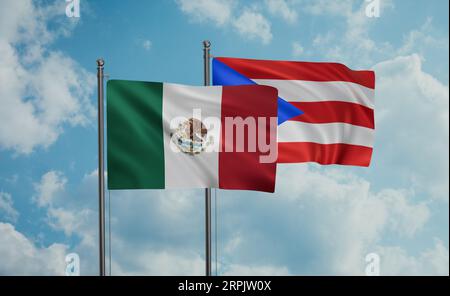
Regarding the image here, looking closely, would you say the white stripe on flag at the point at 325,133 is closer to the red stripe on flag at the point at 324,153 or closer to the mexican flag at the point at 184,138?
the red stripe on flag at the point at 324,153

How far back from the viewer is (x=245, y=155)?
858 centimetres

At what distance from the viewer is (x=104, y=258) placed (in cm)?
814

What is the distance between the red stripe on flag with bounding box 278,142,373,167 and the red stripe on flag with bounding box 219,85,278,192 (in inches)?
34.9

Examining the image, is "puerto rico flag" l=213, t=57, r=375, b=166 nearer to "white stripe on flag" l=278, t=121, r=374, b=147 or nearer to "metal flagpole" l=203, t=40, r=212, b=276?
"white stripe on flag" l=278, t=121, r=374, b=147

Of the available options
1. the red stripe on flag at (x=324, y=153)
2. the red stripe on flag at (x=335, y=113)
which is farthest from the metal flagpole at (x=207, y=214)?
the red stripe on flag at (x=335, y=113)

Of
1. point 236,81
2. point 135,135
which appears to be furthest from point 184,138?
point 236,81

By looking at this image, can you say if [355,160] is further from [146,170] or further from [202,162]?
[146,170]

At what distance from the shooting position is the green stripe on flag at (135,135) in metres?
8.25

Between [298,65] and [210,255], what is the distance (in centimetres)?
299

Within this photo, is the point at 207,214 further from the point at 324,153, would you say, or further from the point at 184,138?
the point at 324,153

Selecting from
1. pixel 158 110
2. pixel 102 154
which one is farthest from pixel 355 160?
pixel 102 154

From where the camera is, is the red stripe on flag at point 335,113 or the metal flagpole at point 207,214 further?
the red stripe on flag at point 335,113

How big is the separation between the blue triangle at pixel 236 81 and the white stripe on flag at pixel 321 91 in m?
0.11
